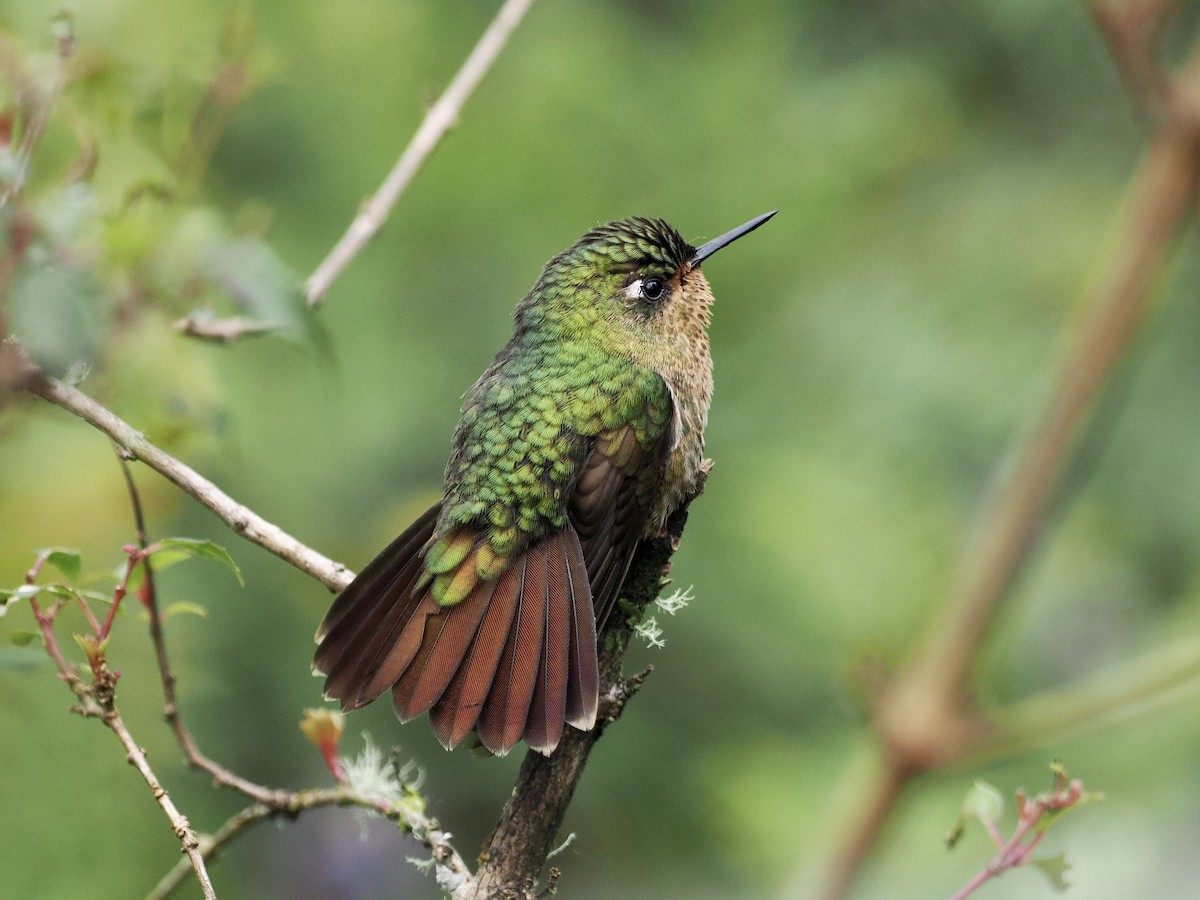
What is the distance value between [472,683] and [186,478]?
0.82 metres

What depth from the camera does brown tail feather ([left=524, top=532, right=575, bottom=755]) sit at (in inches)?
98.4

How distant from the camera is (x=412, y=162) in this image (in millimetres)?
2996

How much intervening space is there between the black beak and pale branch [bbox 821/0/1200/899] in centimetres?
170

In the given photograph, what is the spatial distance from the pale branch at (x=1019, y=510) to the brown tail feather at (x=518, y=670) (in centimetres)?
79

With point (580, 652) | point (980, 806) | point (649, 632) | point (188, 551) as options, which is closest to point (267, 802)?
point (188, 551)

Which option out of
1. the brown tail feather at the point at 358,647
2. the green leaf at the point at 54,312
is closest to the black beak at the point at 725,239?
the brown tail feather at the point at 358,647

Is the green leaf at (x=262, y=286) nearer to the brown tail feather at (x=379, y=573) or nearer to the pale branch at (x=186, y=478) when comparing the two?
the pale branch at (x=186, y=478)

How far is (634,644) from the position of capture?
229 inches

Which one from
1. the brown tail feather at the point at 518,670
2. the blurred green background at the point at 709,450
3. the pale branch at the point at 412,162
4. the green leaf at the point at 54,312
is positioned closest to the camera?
the green leaf at the point at 54,312

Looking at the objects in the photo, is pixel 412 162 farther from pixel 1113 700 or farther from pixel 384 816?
pixel 1113 700

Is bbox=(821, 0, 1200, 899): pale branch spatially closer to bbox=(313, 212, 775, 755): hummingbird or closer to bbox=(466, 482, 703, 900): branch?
bbox=(466, 482, 703, 900): branch

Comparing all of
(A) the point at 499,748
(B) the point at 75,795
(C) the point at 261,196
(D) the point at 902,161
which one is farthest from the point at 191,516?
(D) the point at 902,161

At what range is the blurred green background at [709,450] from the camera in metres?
4.65

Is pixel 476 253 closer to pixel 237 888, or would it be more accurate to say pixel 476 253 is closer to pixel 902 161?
pixel 902 161
